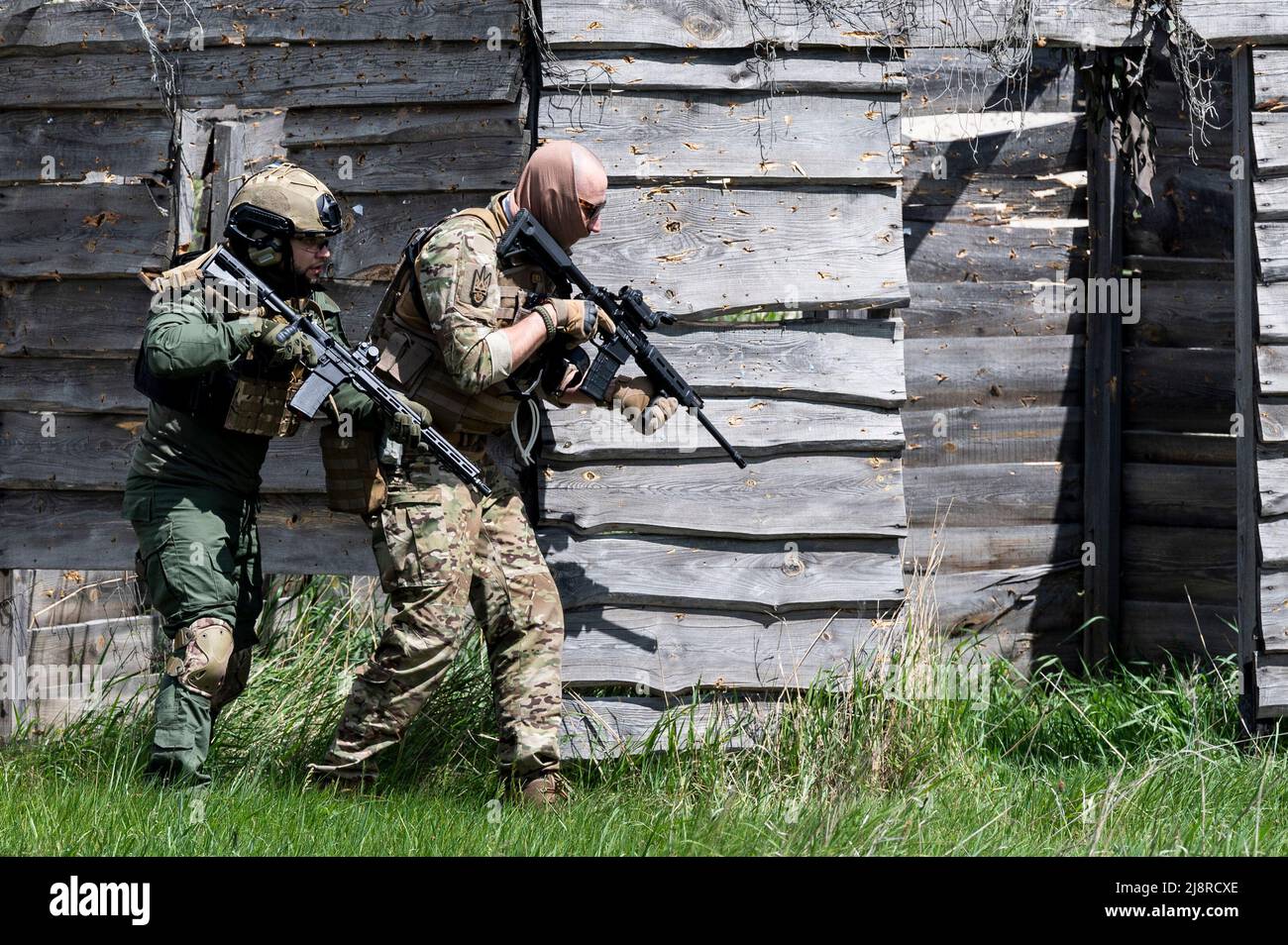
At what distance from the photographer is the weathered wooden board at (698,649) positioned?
4.58 metres

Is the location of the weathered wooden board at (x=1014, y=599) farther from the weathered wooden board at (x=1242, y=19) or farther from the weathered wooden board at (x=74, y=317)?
the weathered wooden board at (x=74, y=317)

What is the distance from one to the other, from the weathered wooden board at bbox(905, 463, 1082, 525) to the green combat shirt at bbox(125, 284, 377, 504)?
2.68 meters

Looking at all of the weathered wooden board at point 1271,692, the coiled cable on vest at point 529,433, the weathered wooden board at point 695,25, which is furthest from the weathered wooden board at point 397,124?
the weathered wooden board at point 1271,692

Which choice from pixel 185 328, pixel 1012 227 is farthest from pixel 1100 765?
pixel 185 328

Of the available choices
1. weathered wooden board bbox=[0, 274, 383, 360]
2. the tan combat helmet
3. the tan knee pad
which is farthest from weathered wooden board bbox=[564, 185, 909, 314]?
the tan knee pad

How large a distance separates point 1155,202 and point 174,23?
13.8ft

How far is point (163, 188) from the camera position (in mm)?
4871

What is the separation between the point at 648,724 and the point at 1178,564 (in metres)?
2.72

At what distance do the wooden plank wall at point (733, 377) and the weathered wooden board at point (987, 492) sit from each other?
1.07m

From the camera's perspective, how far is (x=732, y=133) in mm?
4617

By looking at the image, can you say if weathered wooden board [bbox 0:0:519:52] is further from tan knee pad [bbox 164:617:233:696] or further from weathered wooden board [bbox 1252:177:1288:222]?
weathered wooden board [bbox 1252:177:1288:222]

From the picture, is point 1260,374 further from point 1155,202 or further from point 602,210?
point 602,210

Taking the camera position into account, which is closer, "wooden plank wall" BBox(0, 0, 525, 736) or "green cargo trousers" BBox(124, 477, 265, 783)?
"green cargo trousers" BBox(124, 477, 265, 783)

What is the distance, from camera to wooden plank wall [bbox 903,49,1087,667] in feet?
18.5
